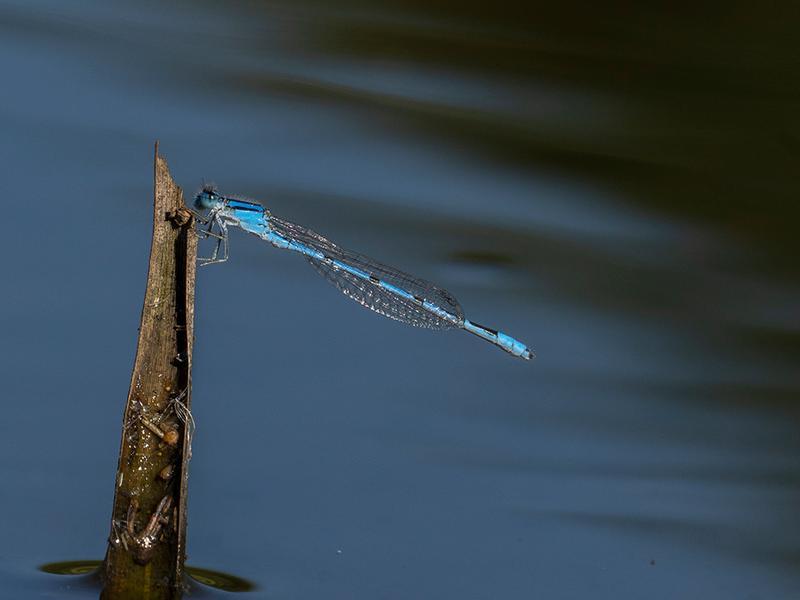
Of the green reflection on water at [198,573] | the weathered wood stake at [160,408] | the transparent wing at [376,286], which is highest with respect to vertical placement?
the transparent wing at [376,286]

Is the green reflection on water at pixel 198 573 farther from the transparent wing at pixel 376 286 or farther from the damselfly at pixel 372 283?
the transparent wing at pixel 376 286

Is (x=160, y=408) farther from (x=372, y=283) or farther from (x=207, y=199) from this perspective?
(x=372, y=283)

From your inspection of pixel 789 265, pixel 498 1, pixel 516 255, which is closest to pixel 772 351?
pixel 789 265

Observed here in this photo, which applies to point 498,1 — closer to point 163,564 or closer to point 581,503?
point 581,503

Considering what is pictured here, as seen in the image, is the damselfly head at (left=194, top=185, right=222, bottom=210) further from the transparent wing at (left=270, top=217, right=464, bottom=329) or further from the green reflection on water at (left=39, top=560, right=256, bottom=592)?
the green reflection on water at (left=39, top=560, right=256, bottom=592)

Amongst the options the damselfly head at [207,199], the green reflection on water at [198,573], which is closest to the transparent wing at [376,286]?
the damselfly head at [207,199]

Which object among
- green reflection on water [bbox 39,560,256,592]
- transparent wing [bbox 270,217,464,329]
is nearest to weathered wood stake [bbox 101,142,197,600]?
green reflection on water [bbox 39,560,256,592]

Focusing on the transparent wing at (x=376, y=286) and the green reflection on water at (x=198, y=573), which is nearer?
the green reflection on water at (x=198, y=573)
